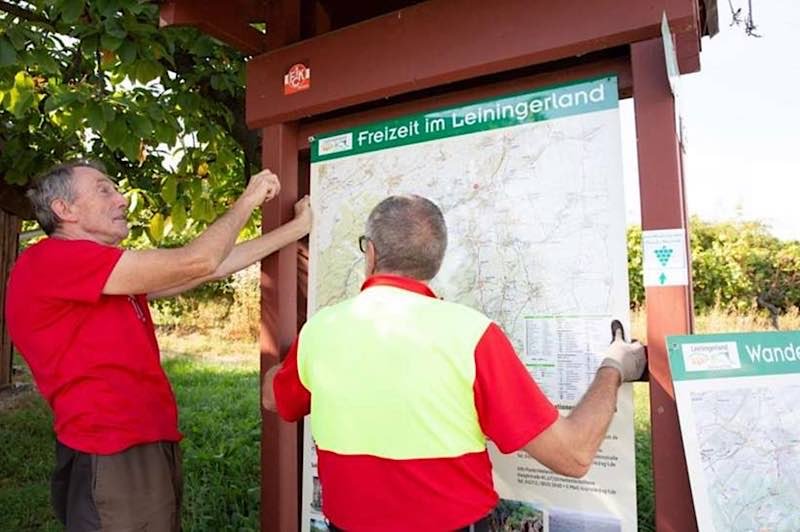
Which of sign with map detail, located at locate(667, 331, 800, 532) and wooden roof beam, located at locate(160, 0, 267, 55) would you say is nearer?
sign with map detail, located at locate(667, 331, 800, 532)

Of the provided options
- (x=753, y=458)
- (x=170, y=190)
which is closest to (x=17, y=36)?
(x=170, y=190)

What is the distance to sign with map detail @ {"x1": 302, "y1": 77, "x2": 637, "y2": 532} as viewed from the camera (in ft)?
6.23

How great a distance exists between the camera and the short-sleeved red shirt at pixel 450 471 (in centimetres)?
149

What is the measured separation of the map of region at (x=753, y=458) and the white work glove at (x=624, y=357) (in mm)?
214

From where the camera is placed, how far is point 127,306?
2.35 m

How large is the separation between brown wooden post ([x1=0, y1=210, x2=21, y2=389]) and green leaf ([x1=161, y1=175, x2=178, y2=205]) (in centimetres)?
353

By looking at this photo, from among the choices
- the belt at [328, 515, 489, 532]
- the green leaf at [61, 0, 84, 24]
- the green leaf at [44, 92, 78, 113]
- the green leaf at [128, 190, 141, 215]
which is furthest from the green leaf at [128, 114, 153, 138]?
the belt at [328, 515, 489, 532]

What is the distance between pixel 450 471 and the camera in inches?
61.1

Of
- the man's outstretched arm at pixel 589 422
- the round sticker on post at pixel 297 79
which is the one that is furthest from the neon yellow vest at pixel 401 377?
the round sticker on post at pixel 297 79

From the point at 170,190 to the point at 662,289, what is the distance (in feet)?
11.4

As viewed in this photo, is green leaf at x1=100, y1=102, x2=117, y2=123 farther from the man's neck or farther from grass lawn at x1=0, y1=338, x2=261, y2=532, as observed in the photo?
grass lawn at x1=0, y1=338, x2=261, y2=532

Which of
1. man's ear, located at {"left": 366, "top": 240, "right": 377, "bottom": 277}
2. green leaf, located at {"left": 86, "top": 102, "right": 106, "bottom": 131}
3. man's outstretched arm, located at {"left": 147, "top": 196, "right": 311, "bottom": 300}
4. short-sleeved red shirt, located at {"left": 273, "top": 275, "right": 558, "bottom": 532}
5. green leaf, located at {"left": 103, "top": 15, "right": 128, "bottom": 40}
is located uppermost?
green leaf, located at {"left": 103, "top": 15, "right": 128, "bottom": 40}

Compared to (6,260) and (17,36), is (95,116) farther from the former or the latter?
(6,260)

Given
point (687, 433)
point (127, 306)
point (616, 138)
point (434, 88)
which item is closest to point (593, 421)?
point (687, 433)
